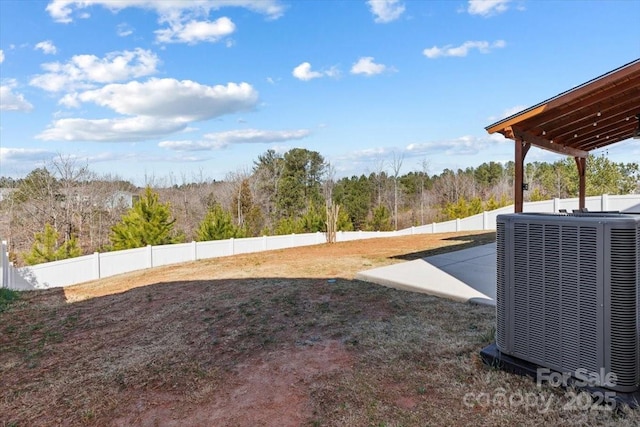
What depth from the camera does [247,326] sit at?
3.87 m

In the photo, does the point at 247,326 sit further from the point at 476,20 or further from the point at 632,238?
the point at 476,20

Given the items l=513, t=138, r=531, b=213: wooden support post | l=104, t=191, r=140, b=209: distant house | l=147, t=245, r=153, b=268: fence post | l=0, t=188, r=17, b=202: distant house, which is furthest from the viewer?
l=104, t=191, r=140, b=209: distant house

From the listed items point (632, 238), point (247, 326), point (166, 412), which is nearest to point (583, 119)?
point (632, 238)

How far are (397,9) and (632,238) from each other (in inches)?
392

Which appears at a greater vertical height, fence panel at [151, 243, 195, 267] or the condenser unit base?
the condenser unit base

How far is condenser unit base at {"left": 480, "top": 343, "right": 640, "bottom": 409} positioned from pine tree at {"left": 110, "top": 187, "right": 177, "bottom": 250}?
13.1 metres

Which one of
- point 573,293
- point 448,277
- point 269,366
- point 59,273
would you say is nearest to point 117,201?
point 59,273

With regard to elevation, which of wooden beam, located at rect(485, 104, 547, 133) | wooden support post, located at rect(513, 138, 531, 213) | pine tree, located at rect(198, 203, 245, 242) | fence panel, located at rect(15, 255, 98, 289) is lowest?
fence panel, located at rect(15, 255, 98, 289)

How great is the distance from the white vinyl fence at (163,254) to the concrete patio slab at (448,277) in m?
3.87

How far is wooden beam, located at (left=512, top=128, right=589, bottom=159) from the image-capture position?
171 inches

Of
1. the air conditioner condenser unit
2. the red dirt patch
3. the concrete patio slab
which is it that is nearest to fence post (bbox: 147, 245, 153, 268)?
the concrete patio slab

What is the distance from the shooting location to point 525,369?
2.38 meters

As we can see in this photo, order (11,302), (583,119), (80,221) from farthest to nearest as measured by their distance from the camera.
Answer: (80,221) < (11,302) < (583,119)

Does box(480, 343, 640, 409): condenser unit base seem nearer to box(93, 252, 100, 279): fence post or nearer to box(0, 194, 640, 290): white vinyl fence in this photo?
box(0, 194, 640, 290): white vinyl fence
